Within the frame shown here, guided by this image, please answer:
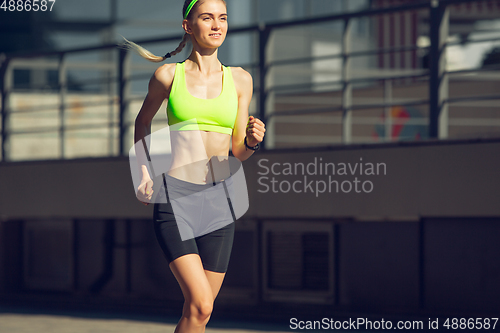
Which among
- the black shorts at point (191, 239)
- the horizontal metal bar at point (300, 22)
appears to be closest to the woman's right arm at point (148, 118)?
the black shorts at point (191, 239)

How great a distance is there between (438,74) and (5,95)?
246 inches

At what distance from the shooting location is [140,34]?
17.9 m

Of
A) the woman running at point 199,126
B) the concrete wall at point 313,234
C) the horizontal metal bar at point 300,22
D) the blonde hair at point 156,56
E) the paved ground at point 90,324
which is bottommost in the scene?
the paved ground at point 90,324

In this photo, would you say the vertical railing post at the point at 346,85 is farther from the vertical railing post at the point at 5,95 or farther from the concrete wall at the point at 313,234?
the vertical railing post at the point at 5,95

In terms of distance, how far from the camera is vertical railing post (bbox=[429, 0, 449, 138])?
24.9 feet

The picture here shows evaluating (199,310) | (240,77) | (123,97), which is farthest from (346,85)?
(199,310)

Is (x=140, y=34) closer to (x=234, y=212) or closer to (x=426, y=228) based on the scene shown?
(x=426, y=228)

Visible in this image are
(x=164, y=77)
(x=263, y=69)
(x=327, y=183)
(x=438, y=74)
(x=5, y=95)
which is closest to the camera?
(x=164, y=77)

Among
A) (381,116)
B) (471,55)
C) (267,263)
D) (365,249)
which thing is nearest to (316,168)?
(365,249)

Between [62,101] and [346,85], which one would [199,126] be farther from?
[62,101]

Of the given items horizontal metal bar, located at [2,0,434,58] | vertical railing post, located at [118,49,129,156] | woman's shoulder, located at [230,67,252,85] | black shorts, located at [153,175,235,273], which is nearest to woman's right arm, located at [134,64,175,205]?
black shorts, located at [153,175,235,273]

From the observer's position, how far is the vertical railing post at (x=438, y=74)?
299 inches

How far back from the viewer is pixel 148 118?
Answer: 434 cm

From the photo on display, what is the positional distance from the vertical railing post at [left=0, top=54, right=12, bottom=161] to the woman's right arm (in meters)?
6.80
